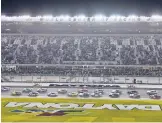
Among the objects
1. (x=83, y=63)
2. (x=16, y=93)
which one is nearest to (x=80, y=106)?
(x=16, y=93)

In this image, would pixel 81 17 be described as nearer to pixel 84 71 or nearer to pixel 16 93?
pixel 84 71

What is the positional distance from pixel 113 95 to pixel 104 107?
511 cm

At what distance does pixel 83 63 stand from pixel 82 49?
525 centimetres

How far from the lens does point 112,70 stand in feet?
180

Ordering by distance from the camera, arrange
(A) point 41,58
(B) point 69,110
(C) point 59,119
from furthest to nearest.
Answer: (A) point 41,58
(B) point 69,110
(C) point 59,119

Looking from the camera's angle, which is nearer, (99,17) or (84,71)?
(84,71)

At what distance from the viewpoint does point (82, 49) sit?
6262 centimetres

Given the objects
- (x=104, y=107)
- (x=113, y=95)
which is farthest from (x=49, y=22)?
(x=104, y=107)

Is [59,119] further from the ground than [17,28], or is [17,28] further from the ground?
[17,28]

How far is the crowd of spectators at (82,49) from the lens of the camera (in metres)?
59.0

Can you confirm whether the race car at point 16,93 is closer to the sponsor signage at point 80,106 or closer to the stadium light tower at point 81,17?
the sponsor signage at point 80,106

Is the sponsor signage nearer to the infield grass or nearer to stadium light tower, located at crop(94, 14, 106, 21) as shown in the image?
the infield grass

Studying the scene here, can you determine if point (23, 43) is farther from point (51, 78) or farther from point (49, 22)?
point (51, 78)

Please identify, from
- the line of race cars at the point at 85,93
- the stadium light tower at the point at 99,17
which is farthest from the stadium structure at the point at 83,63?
the stadium light tower at the point at 99,17
